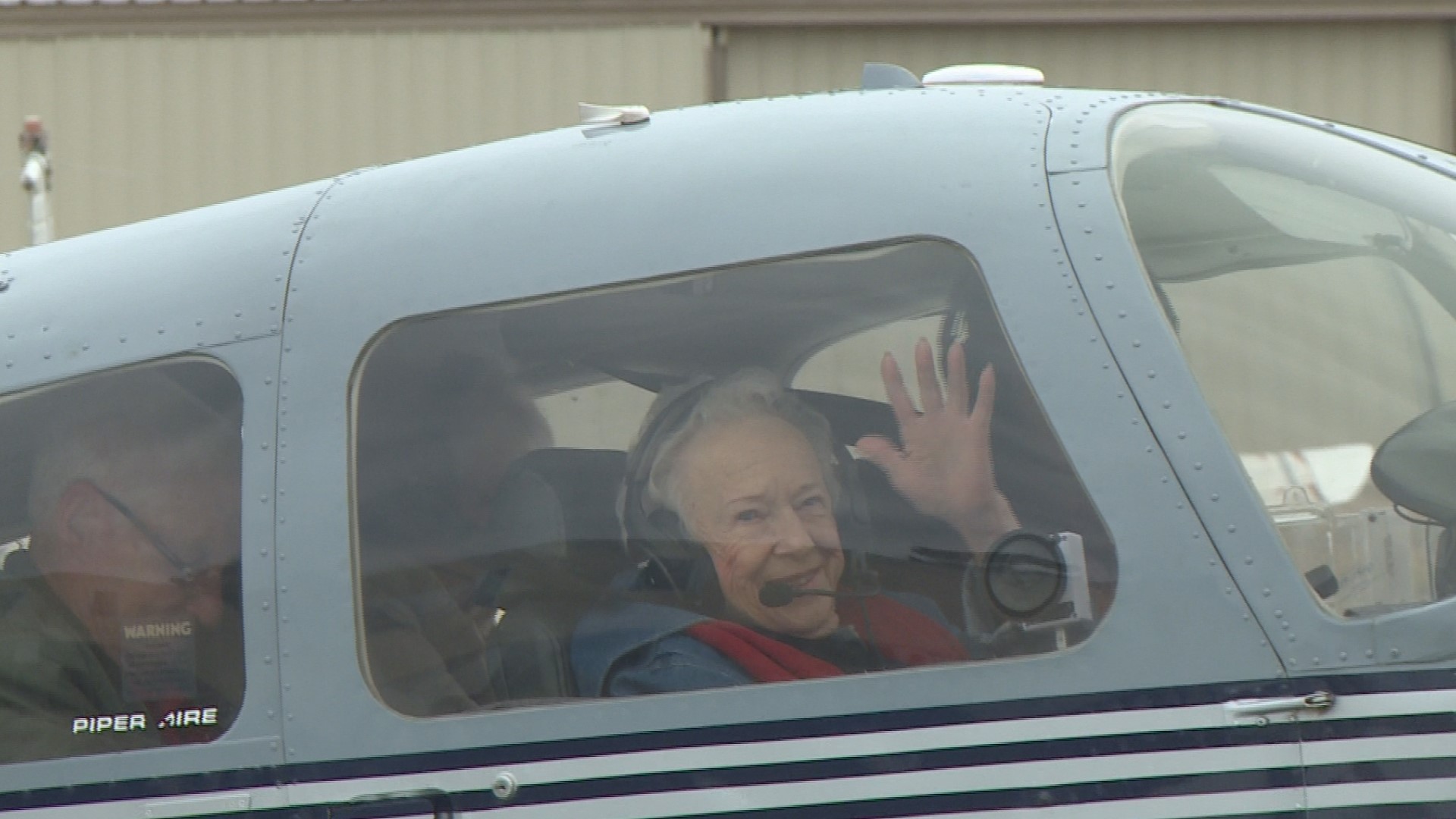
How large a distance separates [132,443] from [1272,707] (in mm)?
1852

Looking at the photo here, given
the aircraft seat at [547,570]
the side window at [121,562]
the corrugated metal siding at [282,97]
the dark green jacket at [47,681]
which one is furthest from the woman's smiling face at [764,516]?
the corrugated metal siding at [282,97]

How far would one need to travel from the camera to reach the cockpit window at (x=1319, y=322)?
85.3 inches

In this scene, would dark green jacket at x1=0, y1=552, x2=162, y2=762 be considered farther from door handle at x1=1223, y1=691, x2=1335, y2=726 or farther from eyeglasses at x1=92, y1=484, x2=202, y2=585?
door handle at x1=1223, y1=691, x2=1335, y2=726

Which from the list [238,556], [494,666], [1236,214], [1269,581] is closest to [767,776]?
[494,666]

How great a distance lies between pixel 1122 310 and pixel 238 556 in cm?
141

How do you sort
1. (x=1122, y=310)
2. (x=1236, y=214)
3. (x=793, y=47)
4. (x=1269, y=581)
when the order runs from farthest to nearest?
(x=793, y=47) → (x=1236, y=214) → (x=1122, y=310) → (x=1269, y=581)

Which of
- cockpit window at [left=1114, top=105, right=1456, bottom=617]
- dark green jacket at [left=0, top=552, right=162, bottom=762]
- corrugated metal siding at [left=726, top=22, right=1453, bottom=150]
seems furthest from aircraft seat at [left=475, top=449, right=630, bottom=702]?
corrugated metal siding at [left=726, top=22, right=1453, bottom=150]

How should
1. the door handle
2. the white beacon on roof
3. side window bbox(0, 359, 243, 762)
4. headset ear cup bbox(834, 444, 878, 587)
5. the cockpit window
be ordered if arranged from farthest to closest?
the white beacon on roof → side window bbox(0, 359, 243, 762) → headset ear cup bbox(834, 444, 878, 587) → the cockpit window → the door handle

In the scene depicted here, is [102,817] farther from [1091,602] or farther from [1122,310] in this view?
[1122,310]

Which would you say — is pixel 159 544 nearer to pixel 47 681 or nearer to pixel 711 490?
pixel 47 681

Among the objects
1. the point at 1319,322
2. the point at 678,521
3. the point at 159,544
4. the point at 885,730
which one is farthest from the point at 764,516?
the point at 159,544

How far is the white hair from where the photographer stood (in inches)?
101

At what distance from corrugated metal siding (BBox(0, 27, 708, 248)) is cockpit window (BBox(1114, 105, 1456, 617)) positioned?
6.79 m

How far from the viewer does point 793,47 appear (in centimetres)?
906
